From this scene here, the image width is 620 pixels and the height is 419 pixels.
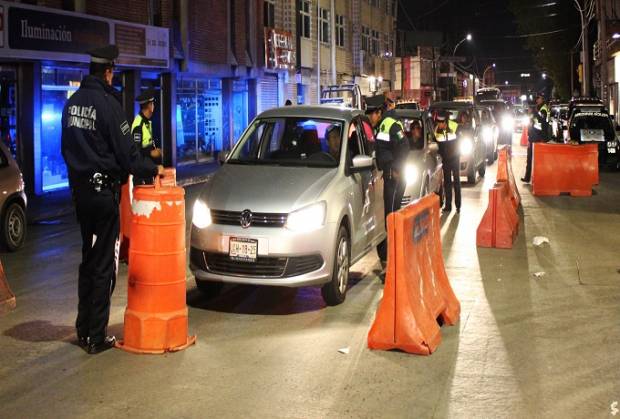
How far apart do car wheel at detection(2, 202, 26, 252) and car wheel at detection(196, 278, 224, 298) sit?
14.2ft

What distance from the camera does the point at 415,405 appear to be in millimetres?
5266

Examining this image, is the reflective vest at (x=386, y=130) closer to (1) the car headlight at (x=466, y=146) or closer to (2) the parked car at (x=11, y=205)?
(2) the parked car at (x=11, y=205)

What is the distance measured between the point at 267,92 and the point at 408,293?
98.0 ft

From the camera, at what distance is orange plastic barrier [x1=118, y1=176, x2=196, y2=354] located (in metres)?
6.14

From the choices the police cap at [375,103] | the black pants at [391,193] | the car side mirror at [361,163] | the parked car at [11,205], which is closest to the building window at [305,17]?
the parked car at [11,205]

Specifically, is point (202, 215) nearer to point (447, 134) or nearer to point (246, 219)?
point (246, 219)

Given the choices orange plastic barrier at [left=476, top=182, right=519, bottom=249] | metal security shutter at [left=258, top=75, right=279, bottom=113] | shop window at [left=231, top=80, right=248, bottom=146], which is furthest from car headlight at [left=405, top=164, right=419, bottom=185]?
metal security shutter at [left=258, top=75, right=279, bottom=113]

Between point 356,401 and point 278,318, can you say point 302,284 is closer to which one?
point 278,318

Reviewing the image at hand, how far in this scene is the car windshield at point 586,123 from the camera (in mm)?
26688

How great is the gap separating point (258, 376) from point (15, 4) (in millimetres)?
14628

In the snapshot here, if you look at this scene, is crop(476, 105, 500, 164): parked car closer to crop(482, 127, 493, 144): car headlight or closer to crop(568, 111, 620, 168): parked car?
crop(482, 127, 493, 144): car headlight

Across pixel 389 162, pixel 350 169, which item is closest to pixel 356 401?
pixel 350 169

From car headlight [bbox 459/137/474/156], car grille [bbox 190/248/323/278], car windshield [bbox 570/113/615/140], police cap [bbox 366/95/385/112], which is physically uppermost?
car windshield [bbox 570/113/615/140]

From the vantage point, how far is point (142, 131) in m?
10.3
